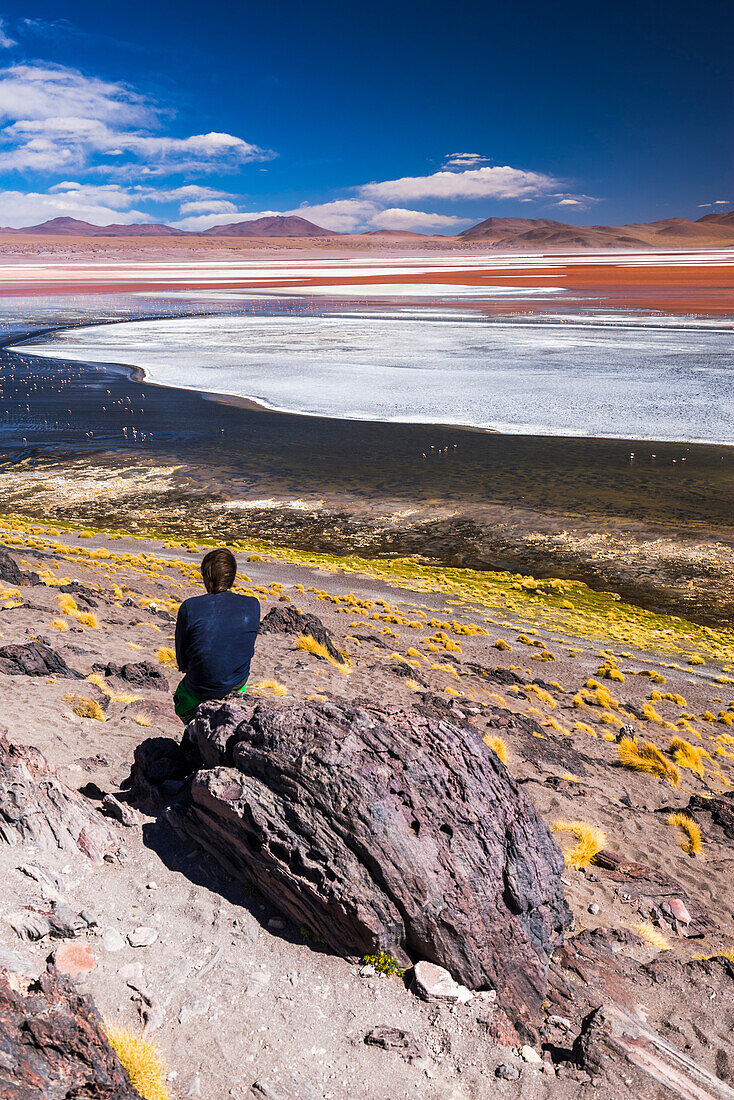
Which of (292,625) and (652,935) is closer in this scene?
(652,935)

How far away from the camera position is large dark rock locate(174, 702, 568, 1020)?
4.05 m

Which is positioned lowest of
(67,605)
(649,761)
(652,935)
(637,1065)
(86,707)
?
(649,761)

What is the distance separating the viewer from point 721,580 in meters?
16.3

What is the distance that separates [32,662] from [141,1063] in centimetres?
525

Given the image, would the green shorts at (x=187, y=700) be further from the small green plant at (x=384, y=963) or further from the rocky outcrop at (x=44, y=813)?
the small green plant at (x=384, y=963)

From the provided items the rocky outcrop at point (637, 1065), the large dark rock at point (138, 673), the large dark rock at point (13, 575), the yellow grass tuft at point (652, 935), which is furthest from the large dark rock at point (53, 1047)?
the large dark rock at point (13, 575)

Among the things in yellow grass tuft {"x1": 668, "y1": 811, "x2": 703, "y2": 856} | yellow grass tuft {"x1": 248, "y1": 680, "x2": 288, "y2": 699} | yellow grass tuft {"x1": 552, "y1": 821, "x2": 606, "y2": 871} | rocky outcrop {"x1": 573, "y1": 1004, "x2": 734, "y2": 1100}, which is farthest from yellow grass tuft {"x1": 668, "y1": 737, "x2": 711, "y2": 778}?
rocky outcrop {"x1": 573, "y1": 1004, "x2": 734, "y2": 1100}

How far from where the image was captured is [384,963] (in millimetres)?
3992

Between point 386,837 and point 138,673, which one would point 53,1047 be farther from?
point 138,673

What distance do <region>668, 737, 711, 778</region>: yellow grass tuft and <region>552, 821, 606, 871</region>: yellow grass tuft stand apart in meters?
2.71

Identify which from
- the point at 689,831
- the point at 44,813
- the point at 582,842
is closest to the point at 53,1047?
the point at 44,813

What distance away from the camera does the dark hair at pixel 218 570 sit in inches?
195

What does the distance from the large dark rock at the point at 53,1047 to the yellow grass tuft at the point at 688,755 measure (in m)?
7.64

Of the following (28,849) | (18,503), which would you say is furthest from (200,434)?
(28,849)
